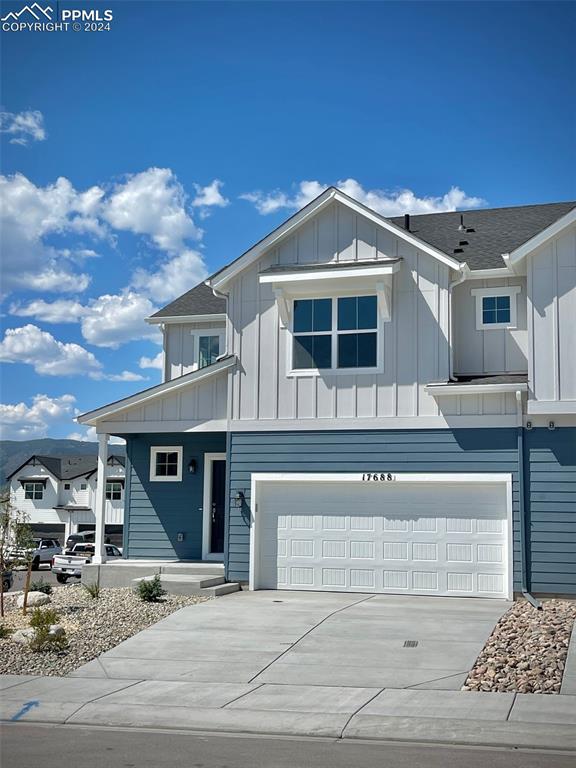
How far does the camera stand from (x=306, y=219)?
55.8ft

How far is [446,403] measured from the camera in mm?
15859

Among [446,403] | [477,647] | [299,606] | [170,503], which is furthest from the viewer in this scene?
[170,503]

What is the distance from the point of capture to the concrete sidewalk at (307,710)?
824 centimetres

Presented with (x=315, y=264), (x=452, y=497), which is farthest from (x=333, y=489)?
(x=315, y=264)

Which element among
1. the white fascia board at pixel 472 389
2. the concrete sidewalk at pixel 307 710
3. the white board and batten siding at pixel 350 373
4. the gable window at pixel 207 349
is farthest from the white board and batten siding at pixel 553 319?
the gable window at pixel 207 349

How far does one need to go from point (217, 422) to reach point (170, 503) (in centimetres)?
304

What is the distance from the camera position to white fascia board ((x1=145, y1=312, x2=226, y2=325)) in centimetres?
2108

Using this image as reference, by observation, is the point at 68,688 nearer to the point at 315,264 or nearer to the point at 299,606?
the point at 299,606

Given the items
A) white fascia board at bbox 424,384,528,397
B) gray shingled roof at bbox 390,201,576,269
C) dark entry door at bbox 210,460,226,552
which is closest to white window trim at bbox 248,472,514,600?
→ white fascia board at bbox 424,384,528,397

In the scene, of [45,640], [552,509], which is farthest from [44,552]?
[552,509]

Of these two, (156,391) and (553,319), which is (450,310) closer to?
(553,319)

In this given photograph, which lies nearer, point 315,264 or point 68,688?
point 68,688

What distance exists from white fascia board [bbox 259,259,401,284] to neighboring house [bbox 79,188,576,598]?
0.13 ft

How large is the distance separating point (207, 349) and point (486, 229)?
7.34m
